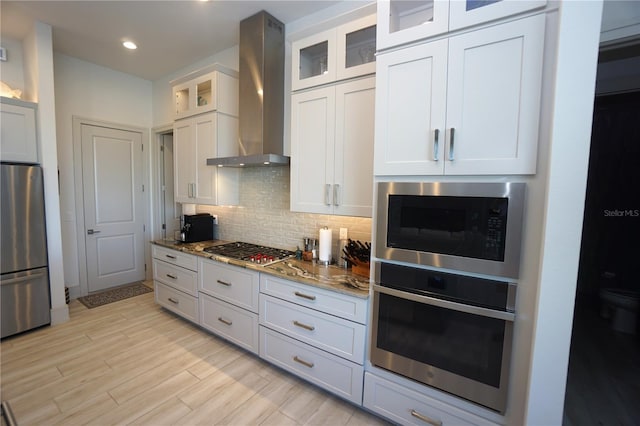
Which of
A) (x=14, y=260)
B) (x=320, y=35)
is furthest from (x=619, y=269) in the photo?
(x=14, y=260)

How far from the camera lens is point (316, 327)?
197 centimetres

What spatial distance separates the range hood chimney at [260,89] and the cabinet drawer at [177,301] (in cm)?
149

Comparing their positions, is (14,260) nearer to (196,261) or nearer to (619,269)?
(196,261)

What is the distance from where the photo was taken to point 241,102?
268cm

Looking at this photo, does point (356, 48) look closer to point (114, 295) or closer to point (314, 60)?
point (314, 60)

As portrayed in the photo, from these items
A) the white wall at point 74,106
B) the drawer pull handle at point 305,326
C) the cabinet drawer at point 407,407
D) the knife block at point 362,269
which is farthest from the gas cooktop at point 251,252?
the white wall at point 74,106

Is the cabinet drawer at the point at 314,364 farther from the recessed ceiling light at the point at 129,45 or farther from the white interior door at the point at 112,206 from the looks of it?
the recessed ceiling light at the point at 129,45

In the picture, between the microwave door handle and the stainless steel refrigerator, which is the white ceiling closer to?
the stainless steel refrigerator

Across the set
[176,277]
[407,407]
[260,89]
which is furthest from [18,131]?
[407,407]

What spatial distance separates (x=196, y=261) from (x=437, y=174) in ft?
7.84

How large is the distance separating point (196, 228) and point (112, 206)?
5.44 feet

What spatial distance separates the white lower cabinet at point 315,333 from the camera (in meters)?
1.82

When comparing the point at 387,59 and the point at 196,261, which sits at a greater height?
the point at 387,59

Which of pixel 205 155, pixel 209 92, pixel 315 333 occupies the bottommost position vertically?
pixel 315 333
